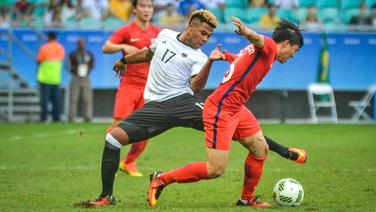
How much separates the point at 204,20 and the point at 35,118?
58.5 feet

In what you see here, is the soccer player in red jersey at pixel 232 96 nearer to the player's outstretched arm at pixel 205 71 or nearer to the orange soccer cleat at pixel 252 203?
the player's outstretched arm at pixel 205 71

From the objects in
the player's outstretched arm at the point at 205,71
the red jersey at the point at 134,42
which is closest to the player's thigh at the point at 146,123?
the player's outstretched arm at the point at 205,71

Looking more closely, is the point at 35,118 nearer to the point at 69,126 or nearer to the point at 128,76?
the point at 69,126

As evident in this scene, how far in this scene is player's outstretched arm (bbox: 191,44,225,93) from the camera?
341 inches

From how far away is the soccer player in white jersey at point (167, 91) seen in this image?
946 centimetres

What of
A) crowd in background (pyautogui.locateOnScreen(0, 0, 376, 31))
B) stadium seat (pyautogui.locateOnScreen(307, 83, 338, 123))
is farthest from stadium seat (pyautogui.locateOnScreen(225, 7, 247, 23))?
stadium seat (pyautogui.locateOnScreen(307, 83, 338, 123))

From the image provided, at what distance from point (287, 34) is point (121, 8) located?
1721 centimetres

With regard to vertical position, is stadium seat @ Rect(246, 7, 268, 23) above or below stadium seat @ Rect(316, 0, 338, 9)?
below

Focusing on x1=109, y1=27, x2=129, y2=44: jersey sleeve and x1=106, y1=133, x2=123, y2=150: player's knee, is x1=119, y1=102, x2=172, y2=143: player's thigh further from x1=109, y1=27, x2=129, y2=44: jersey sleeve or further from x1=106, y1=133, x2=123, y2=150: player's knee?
x1=109, y1=27, x2=129, y2=44: jersey sleeve

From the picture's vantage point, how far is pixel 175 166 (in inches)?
Answer: 553

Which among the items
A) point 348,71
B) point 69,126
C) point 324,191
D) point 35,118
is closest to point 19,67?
point 35,118

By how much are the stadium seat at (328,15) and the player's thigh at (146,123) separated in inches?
668

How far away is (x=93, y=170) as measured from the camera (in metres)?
13.4

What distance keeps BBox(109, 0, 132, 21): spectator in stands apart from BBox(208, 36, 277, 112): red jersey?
54.8ft
